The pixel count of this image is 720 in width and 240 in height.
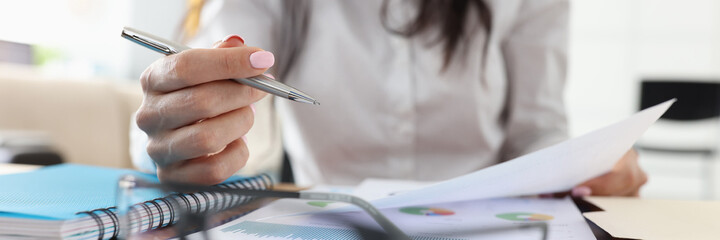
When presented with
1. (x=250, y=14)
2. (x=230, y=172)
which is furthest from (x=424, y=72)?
(x=230, y=172)

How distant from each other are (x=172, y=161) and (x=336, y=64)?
435 mm

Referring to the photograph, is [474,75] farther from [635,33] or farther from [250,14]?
[635,33]

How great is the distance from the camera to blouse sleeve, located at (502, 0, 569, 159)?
745mm

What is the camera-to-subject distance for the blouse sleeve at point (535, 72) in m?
0.74

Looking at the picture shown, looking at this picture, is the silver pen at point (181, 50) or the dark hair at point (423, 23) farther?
the dark hair at point (423, 23)

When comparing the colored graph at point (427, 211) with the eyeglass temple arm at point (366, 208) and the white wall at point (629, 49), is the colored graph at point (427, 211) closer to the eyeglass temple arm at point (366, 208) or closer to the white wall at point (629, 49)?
the eyeglass temple arm at point (366, 208)

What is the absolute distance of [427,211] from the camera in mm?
380

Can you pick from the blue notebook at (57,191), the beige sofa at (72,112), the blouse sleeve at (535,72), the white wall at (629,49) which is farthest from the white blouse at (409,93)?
the white wall at (629,49)

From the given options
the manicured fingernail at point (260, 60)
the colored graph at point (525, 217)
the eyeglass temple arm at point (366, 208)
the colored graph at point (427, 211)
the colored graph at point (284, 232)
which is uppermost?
the manicured fingernail at point (260, 60)

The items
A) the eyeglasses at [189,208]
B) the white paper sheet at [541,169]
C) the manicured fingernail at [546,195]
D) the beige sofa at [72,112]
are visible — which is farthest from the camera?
the beige sofa at [72,112]

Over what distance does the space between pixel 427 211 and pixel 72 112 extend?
4.77 ft

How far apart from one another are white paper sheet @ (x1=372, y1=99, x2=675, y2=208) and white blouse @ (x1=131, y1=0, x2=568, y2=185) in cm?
32

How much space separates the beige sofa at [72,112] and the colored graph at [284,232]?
1190 millimetres

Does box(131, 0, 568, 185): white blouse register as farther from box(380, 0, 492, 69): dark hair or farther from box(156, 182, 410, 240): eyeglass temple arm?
box(156, 182, 410, 240): eyeglass temple arm
